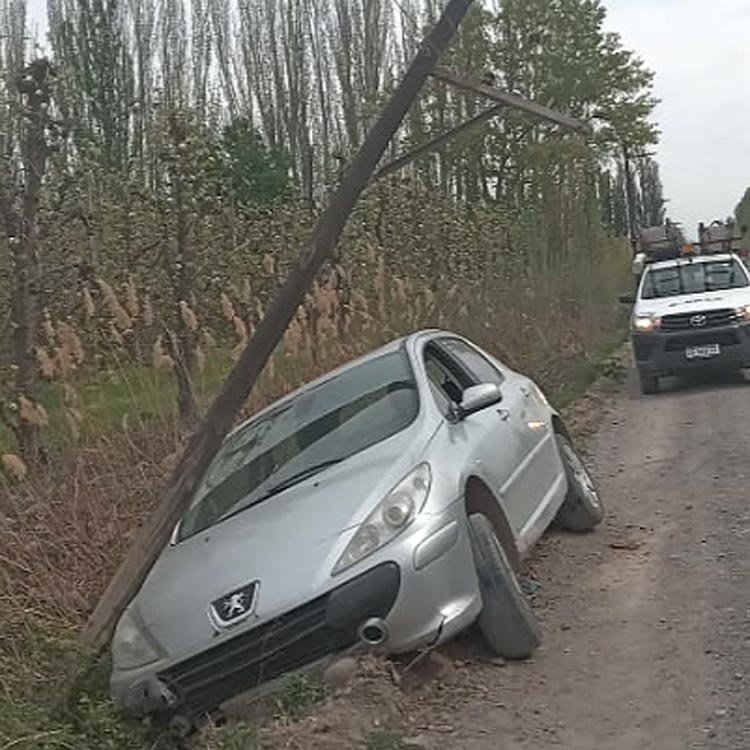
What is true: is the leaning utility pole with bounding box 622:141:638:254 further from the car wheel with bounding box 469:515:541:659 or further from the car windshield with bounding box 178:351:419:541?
the car wheel with bounding box 469:515:541:659

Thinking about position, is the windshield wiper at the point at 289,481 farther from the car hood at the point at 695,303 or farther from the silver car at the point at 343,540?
the car hood at the point at 695,303

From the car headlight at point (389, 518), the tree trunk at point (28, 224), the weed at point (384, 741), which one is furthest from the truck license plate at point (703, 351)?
the weed at point (384, 741)

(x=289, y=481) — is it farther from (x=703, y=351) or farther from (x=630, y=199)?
(x=630, y=199)

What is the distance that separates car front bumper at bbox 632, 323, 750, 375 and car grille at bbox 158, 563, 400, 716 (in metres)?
12.6

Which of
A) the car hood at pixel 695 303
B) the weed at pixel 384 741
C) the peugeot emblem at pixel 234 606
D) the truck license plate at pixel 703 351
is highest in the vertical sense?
the car hood at pixel 695 303

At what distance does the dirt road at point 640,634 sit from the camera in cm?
555

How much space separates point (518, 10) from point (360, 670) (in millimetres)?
29699

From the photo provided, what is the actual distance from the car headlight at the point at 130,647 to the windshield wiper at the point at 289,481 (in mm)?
791

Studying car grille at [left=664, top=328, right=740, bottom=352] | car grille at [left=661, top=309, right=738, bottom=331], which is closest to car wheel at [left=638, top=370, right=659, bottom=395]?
car grille at [left=664, top=328, right=740, bottom=352]

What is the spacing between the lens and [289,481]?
6.88 meters

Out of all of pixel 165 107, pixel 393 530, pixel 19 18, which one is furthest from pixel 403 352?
pixel 19 18

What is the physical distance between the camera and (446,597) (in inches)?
235

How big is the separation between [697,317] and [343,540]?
41.4 feet

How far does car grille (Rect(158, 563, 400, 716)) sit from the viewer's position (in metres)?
5.72
